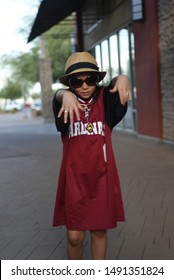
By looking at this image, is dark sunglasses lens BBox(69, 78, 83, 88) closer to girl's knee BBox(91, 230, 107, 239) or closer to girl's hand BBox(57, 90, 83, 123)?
girl's hand BBox(57, 90, 83, 123)

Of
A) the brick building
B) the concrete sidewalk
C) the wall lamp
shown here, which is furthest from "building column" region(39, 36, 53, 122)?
the concrete sidewalk

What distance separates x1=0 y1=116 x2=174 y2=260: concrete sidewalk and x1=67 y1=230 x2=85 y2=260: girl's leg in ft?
2.87

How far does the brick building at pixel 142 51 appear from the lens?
433 inches

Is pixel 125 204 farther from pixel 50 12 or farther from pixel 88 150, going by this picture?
pixel 50 12

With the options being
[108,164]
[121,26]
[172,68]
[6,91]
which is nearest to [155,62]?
[172,68]

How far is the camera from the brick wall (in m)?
10.6

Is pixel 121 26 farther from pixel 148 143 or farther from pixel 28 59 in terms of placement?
pixel 28 59

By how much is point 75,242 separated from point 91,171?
1.69 ft

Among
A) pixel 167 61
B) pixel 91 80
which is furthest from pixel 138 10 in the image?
pixel 91 80

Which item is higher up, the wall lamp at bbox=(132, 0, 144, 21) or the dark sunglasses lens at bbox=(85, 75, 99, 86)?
the wall lamp at bbox=(132, 0, 144, 21)

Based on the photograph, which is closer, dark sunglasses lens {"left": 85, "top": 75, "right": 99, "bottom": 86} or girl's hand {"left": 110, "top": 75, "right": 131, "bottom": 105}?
girl's hand {"left": 110, "top": 75, "right": 131, "bottom": 105}

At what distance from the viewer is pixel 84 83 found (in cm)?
318
